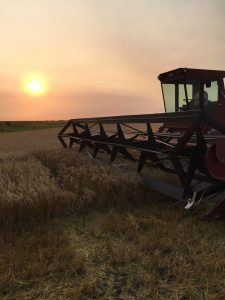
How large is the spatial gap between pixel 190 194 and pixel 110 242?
3.81ft

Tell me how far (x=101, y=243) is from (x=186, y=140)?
1432 mm

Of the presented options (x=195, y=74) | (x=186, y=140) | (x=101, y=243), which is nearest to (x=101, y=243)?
(x=101, y=243)

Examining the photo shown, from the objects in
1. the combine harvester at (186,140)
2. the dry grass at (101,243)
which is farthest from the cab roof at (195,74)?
the dry grass at (101,243)

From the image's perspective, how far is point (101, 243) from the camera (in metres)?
3.19

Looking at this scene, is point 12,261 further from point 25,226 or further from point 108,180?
point 108,180

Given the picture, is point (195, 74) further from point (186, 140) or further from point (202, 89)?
point (186, 140)

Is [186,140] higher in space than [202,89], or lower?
lower

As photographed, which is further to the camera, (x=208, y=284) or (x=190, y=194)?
(x=190, y=194)

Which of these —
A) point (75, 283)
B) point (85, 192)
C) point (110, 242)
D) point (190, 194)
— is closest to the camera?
point (75, 283)

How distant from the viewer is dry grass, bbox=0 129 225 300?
8.16 feet

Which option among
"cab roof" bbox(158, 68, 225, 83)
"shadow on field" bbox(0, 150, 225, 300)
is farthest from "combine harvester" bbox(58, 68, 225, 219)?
"shadow on field" bbox(0, 150, 225, 300)

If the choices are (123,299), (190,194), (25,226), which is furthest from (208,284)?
(25,226)

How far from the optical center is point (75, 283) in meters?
2.54

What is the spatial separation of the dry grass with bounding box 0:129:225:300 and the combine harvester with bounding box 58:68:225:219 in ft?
1.06
